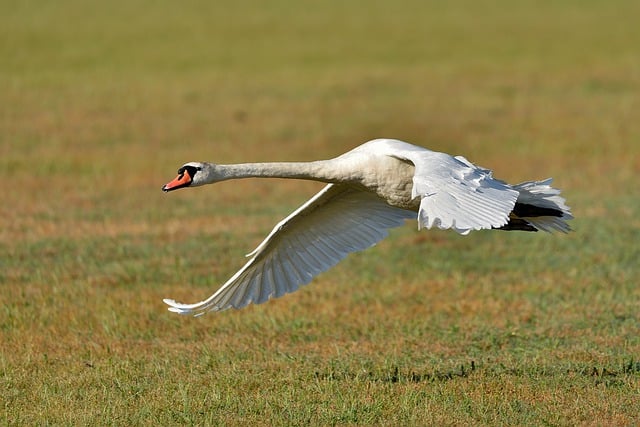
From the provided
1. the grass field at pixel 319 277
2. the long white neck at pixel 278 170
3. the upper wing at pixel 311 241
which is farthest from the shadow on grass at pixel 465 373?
the long white neck at pixel 278 170

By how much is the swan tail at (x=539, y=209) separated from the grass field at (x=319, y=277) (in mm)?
952

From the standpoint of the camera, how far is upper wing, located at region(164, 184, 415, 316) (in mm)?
8625

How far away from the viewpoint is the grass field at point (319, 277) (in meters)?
7.71

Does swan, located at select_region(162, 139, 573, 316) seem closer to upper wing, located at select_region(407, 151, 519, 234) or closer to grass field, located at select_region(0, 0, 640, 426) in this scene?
upper wing, located at select_region(407, 151, 519, 234)

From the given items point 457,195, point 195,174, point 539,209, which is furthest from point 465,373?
point 195,174

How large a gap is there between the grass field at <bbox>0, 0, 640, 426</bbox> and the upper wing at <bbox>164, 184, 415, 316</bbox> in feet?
1.74

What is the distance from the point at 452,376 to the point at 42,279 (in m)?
4.68

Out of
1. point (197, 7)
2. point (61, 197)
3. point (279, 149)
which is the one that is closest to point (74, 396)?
point (61, 197)

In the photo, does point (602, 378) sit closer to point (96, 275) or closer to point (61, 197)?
point (96, 275)

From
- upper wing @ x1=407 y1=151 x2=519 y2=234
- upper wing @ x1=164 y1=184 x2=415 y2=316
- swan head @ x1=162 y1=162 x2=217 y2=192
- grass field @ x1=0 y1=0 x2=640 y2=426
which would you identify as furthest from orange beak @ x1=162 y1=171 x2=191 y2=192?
upper wing @ x1=407 y1=151 x2=519 y2=234

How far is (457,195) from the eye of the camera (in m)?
6.86

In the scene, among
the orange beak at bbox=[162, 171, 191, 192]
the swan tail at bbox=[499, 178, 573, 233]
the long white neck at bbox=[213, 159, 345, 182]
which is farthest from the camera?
the swan tail at bbox=[499, 178, 573, 233]

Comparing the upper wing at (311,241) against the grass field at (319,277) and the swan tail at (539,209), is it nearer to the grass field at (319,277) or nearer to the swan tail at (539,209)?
the grass field at (319,277)

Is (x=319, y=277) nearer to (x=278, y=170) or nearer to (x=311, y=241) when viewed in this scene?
(x=311, y=241)
